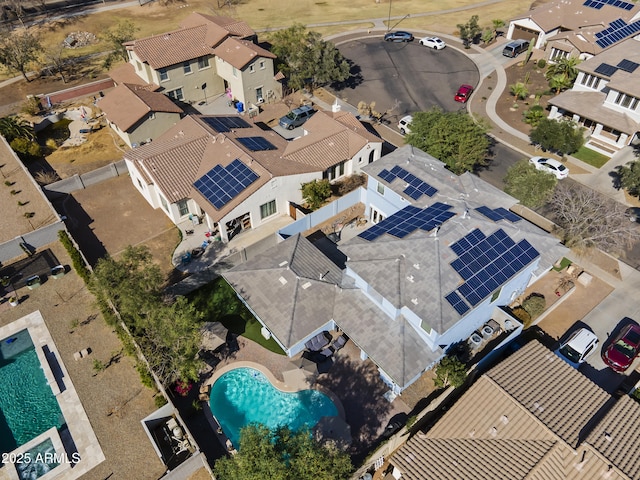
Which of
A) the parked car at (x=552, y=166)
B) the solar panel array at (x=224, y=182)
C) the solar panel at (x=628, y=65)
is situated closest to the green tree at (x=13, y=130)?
the solar panel array at (x=224, y=182)

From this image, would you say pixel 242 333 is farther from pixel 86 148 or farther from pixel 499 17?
pixel 499 17

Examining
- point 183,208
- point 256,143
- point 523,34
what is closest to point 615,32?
point 523,34

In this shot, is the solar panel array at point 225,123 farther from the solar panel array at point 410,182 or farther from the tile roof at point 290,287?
the solar panel array at point 410,182

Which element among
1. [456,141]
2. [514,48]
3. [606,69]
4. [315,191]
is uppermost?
[606,69]

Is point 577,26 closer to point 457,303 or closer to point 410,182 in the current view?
point 410,182

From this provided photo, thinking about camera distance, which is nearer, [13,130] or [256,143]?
[256,143]

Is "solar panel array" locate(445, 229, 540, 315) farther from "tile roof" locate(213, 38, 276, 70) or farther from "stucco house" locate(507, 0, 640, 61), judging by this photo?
"stucco house" locate(507, 0, 640, 61)
